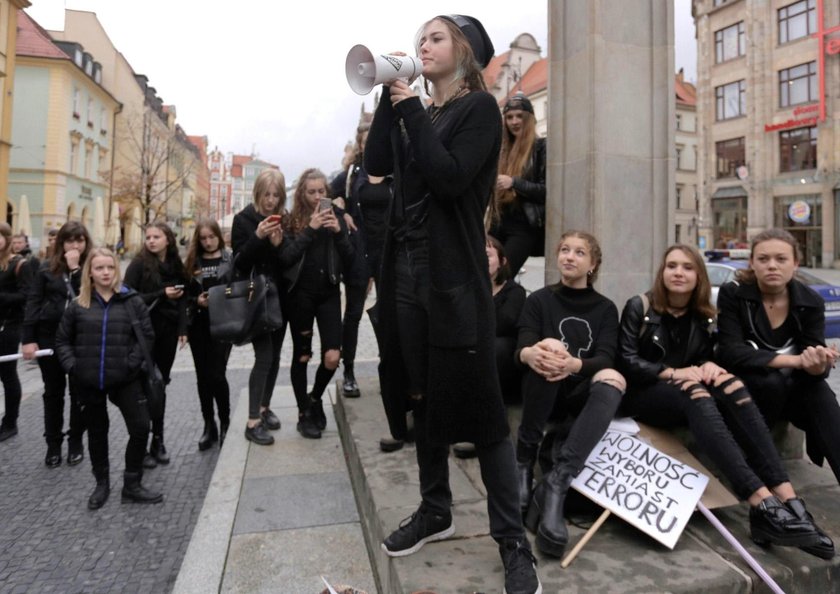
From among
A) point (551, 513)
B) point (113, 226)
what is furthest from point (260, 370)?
point (113, 226)

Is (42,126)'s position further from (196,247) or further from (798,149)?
(798,149)

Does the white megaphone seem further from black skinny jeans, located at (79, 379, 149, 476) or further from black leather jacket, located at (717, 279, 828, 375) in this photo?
black skinny jeans, located at (79, 379, 149, 476)

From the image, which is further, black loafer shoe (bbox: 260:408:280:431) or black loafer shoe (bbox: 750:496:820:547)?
black loafer shoe (bbox: 260:408:280:431)

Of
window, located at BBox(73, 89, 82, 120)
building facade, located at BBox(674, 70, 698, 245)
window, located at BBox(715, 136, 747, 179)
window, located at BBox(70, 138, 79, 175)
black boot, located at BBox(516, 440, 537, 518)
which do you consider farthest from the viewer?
building facade, located at BBox(674, 70, 698, 245)

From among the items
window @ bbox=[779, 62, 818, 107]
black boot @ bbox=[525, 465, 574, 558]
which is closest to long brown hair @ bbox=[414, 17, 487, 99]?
black boot @ bbox=[525, 465, 574, 558]

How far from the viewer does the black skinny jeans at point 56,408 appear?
4.61 meters

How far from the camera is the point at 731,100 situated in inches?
1459

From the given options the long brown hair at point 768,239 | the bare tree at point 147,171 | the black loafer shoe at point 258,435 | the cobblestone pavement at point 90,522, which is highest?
the bare tree at point 147,171

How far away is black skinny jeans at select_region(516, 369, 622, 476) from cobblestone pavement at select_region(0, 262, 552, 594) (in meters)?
1.91

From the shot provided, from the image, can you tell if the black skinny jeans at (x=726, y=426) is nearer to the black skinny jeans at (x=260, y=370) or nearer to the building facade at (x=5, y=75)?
the black skinny jeans at (x=260, y=370)

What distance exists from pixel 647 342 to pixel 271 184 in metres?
2.84

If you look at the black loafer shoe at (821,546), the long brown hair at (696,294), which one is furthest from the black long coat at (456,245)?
the long brown hair at (696,294)

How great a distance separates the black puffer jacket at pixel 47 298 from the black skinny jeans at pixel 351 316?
216cm

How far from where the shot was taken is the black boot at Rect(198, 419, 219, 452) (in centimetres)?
489
